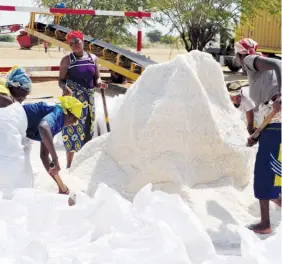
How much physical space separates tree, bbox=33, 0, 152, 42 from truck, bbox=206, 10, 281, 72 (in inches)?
193

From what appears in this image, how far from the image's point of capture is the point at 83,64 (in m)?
5.26

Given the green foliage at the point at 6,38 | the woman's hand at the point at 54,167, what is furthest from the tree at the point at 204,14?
the green foliage at the point at 6,38

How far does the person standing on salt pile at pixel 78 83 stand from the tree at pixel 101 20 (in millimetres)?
16499

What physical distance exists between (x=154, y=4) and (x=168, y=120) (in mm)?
15608

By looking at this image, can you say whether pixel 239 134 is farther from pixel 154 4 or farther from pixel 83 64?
pixel 154 4

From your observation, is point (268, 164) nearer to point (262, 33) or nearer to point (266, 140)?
point (266, 140)

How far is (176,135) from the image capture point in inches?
163

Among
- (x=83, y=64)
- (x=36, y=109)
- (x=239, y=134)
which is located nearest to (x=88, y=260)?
(x=36, y=109)

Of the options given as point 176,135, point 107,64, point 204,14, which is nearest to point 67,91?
point 176,135

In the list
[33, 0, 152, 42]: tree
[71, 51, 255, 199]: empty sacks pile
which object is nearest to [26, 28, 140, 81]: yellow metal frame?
[71, 51, 255, 199]: empty sacks pile

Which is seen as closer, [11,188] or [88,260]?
[88,260]

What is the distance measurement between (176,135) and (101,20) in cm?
1920

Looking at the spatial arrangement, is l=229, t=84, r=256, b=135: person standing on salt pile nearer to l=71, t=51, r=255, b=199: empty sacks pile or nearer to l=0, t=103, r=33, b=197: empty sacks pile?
l=71, t=51, r=255, b=199: empty sacks pile

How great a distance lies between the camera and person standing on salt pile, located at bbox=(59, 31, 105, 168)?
17.2 feet
